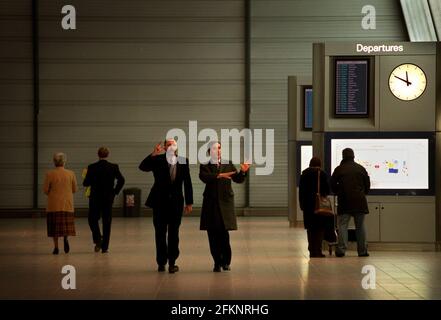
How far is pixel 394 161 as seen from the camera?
1798cm

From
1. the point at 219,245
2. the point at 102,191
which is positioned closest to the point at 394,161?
the point at 219,245

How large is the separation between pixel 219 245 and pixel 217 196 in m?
0.69

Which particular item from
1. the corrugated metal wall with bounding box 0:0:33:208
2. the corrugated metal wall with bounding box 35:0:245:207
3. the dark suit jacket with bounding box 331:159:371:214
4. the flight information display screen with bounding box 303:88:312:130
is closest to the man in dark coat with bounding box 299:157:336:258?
the dark suit jacket with bounding box 331:159:371:214

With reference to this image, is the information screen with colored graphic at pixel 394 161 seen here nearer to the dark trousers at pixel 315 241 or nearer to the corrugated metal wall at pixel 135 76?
the dark trousers at pixel 315 241

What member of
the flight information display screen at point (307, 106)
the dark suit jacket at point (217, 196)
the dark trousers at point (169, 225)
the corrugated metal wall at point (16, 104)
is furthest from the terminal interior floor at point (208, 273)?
the corrugated metal wall at point (16, 104)

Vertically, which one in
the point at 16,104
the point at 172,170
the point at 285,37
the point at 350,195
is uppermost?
the point at 285,37

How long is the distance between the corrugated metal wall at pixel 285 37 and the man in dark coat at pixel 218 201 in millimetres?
16805

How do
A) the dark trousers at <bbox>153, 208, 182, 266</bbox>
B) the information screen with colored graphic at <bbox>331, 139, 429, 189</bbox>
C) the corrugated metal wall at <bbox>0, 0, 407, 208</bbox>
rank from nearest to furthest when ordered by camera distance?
the dark trousers at <bbox>153, 208, 182, 266</bbox>
the information screen with colored graphic at <bbox>331, 139, 429, 189</bbox>
the corrugated metal wall at <bbox>0, 0, 407, 208</bbox>

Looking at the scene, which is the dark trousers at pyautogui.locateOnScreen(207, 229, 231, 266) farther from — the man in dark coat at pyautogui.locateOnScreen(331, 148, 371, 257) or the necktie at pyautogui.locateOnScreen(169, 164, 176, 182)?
the man in dark coat at pyautogui.locateOnScreen(331, 148, 371, 257)

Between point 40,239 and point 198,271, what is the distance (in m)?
7.75

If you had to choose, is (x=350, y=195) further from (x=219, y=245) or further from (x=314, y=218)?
(x=219, y=245)

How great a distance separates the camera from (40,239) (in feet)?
70.5

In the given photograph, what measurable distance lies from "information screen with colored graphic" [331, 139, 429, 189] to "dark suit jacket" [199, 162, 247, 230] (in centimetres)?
429

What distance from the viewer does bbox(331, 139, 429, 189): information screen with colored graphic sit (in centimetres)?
1800
